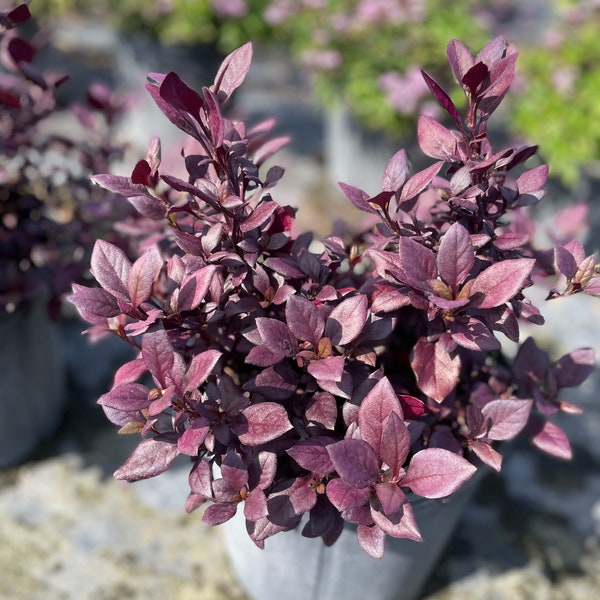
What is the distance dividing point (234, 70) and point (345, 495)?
0.66m

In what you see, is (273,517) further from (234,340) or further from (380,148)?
(380,148)

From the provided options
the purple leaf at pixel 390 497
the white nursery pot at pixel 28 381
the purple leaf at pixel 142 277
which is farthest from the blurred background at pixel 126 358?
the purple leaf at pixel 390 497

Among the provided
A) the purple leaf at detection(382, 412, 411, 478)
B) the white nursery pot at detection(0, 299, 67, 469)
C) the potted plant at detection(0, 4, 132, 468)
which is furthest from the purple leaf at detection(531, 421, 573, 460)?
the white nursery pot at detection(0, 299, 67, 469)

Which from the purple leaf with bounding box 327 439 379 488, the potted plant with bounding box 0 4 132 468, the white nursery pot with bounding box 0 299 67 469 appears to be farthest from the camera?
the white nursery pot with bounding box 0 299 67 469

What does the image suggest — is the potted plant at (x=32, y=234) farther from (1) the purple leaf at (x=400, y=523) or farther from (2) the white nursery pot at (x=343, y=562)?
(1) the purple leaf at (x=400, y=523)

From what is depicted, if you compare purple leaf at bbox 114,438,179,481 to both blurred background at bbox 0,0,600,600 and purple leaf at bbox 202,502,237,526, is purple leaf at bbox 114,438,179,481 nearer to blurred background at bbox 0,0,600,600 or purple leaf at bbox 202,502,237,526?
purple leaf at bbox 202,502,237,526

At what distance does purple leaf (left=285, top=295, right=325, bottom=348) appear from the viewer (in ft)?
2.99

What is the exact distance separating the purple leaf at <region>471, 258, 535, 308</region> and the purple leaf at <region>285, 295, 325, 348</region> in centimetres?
23

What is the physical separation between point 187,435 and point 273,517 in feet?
0.65

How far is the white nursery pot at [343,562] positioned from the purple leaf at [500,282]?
40cm

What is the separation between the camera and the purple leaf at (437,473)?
86 centimetres

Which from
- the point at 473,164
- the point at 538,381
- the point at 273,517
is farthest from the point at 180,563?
the point at 473,164

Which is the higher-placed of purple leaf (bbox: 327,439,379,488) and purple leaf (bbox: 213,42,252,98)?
purple leaf (bbox: 213,42,252,98)

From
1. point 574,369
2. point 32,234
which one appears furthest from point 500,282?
point 32,234
